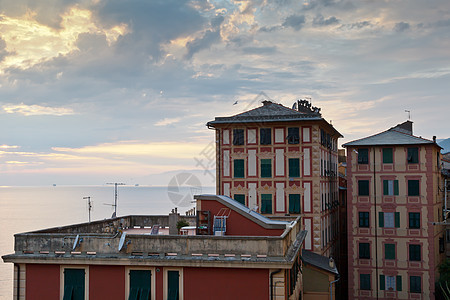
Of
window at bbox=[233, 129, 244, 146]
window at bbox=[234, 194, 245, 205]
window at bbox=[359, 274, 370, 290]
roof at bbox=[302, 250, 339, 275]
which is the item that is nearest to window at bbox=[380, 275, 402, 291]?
window at bbox=[359, 274, 370, 290]

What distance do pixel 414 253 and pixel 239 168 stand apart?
19.3m

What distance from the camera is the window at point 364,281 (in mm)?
47438

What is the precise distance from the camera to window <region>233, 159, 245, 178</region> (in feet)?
150

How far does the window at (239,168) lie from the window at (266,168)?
1.98 meters

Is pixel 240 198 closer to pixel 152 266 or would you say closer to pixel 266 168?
pixel 266 168

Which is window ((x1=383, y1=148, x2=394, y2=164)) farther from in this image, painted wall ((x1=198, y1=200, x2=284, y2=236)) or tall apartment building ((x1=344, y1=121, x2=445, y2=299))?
painted wall ((x1=198, y1=200, x2=284, y2=236))

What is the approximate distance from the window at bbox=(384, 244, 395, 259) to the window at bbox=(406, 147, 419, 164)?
8658 millimetres

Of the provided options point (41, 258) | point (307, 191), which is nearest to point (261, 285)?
point (41, 258)

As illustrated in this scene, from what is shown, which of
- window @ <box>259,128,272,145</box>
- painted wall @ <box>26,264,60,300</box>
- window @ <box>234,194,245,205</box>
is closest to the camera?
painted wall @ <box>26,264,60,300</box>

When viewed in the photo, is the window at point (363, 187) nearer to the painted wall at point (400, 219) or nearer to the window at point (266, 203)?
the painted wall at point (400, 219)

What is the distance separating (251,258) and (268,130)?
24.2m

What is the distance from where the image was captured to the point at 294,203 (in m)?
44.4

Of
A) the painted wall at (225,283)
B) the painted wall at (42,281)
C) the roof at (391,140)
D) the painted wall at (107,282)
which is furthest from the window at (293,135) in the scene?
the painted wall at (42,281)

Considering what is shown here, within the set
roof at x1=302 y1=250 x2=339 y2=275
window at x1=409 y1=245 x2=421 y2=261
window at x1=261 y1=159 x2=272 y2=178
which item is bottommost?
window at x1=409 y1=245 x2=421 y2=261
